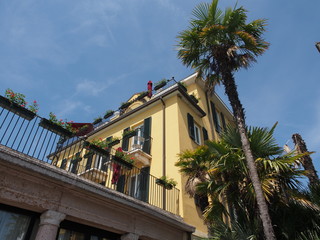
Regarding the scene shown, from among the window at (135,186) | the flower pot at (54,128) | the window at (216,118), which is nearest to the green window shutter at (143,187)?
the window at (135,186)

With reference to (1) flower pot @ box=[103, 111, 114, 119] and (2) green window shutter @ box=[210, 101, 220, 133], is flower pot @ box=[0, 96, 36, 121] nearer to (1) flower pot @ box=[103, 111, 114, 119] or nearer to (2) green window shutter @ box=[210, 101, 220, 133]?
(1) flower pot @ box=[103, 111, 114, 119]

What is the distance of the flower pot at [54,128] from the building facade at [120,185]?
0.17 ft

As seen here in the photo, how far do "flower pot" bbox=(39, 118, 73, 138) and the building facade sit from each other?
52 millimetres

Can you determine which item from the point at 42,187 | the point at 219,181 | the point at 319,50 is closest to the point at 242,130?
the point at 219,181

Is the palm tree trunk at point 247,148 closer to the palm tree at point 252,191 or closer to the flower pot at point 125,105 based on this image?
the palm tree at point 252,191

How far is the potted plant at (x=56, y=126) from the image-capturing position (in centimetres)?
628

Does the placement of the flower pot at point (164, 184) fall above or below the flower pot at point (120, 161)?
below

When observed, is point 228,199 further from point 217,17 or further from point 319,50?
point 319,50

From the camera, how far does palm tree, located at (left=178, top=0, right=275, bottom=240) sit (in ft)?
27.1

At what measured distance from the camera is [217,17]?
8969mm

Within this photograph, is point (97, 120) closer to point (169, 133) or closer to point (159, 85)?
point (159, 85)

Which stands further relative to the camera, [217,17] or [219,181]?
[217,17]

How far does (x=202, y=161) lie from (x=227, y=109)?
11.0 m

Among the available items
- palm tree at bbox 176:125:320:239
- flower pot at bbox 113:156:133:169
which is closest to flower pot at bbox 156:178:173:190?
flower pot at bbox 113:156:133:169
